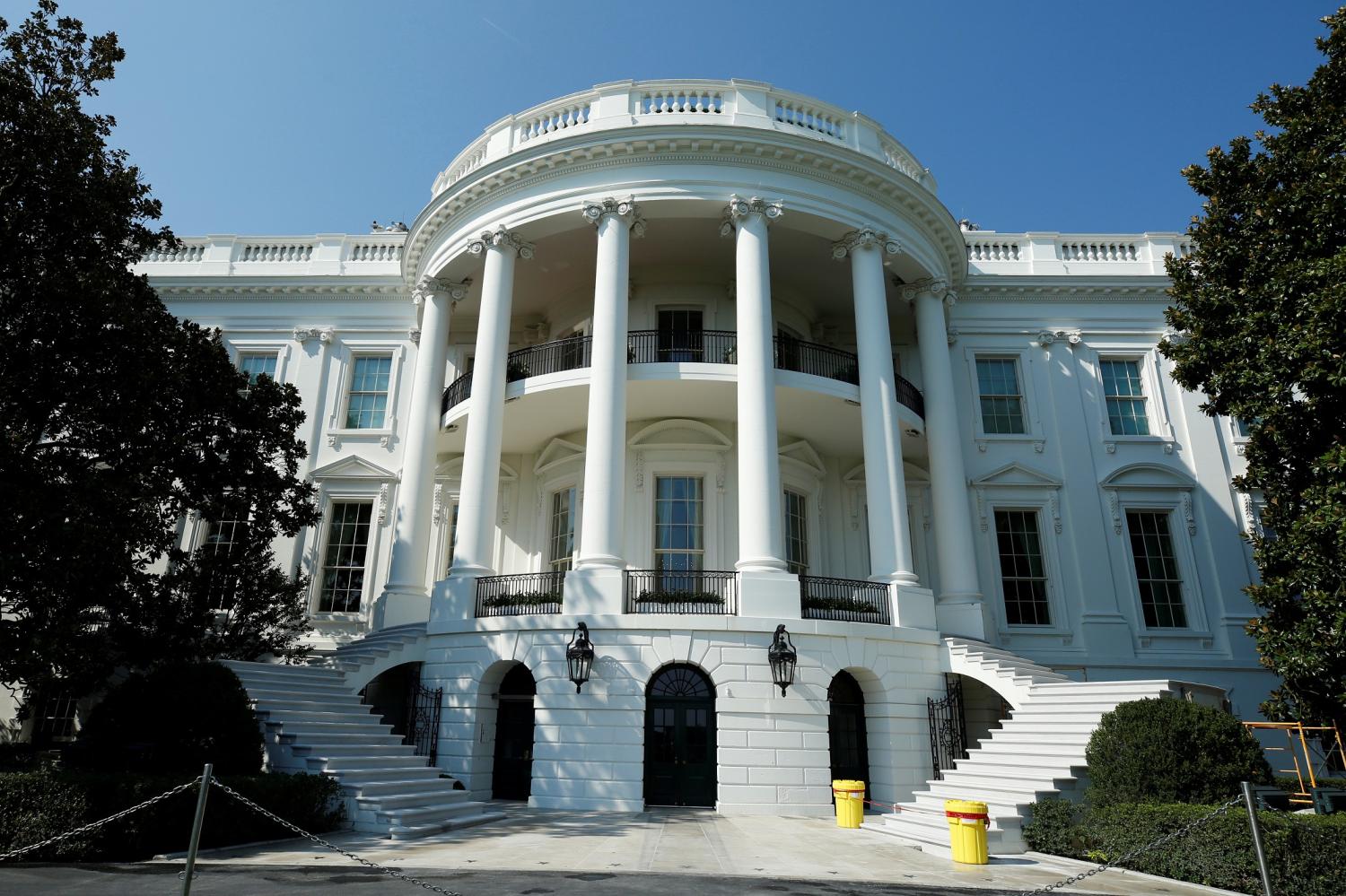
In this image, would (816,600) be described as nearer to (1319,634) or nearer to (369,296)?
(1319,634)

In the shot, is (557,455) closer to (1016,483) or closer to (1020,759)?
(1020,759)

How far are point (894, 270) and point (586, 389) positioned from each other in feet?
27.1

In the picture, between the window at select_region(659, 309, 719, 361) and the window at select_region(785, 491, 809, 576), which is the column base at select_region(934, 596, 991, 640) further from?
the window at select_region(659, 309, 719, 361)

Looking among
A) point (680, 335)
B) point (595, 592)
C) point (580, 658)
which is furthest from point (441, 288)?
point (580, 658)

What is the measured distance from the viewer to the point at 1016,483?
72.3 ft

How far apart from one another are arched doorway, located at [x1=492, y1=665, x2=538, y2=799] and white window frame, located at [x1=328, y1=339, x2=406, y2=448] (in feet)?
30.3

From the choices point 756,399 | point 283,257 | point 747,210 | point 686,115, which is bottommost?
point 756,399

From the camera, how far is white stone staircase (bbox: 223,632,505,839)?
1182 centimetres

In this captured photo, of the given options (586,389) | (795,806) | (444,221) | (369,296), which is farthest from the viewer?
(369,296)

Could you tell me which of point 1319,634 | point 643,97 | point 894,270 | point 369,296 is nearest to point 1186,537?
point 894,270

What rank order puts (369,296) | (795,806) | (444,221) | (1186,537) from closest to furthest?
(795,806) < (444,221) < (1186,537) < (369,296)

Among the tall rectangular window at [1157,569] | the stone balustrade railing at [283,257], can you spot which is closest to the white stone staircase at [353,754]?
the stone balustrade railing at [283,257]

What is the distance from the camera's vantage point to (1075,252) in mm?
24641

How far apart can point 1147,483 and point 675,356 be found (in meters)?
13.2
